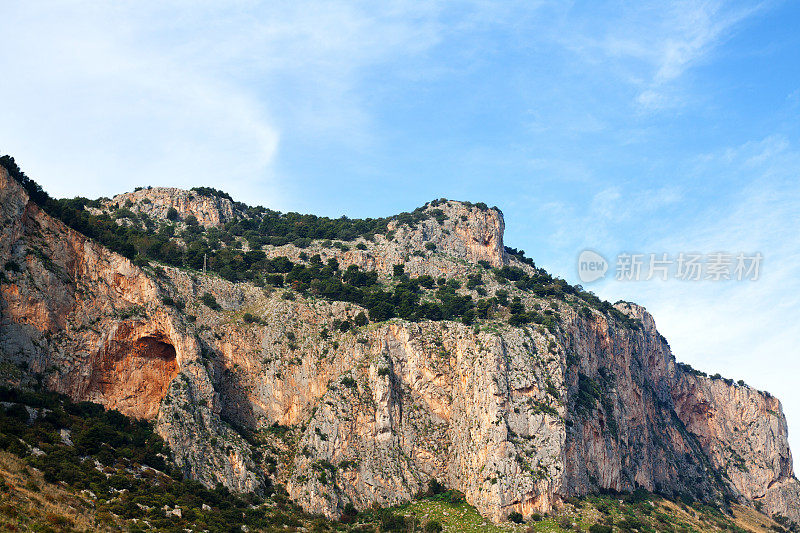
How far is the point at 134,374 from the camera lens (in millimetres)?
82562

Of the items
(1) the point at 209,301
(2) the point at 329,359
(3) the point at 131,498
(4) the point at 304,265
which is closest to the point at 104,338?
(1) the point at 209,301

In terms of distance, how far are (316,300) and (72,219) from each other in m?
35.8

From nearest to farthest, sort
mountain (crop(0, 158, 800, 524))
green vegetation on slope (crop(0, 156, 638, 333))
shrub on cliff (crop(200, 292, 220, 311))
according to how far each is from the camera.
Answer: mountain (crop(0, 158, 800, 524)) < shrub on cliff (crop(200, 292, 220, 311)) < green vegetation on slope (crop(0, 156, 638, 333))

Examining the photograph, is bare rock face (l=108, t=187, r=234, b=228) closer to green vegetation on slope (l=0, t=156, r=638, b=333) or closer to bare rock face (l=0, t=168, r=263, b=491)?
green vegetation on slope (l=0, t=156, r=638, b=333)

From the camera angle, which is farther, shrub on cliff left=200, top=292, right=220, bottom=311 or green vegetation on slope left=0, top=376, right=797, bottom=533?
shrub on cliff left=200, top=292, right=220, bottom=311

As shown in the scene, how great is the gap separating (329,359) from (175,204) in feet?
190

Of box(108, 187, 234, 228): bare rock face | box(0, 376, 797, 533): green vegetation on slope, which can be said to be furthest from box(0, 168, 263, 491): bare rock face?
box(108, 187, 234, 228): bare rock face

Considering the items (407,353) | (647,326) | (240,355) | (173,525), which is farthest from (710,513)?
(173,525)

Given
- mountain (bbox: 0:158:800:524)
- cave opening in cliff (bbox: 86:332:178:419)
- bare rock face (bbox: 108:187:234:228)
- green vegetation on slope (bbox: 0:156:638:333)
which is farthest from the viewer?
bare rock face (bbox: 108:187:234:228)

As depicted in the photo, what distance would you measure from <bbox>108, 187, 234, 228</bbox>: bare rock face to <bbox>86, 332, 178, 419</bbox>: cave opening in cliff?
49.8 m

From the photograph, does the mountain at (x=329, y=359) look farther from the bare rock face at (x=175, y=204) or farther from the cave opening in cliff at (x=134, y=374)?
the bare rock face at (x=175, y=204)

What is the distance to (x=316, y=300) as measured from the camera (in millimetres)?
102000

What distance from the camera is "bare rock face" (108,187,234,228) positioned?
129 m

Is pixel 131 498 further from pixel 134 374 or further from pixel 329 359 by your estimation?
pixel 329 359
